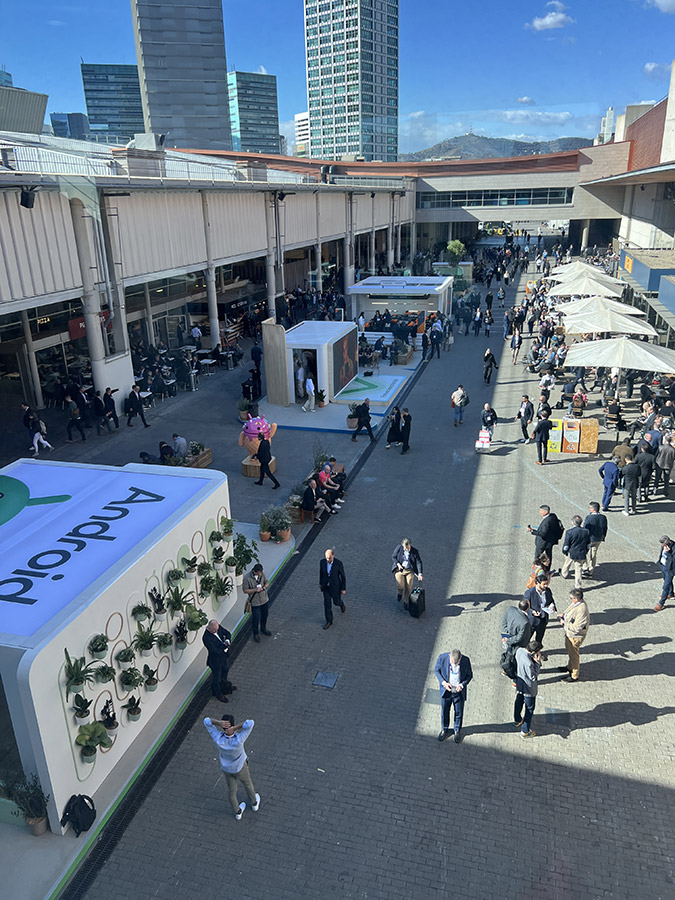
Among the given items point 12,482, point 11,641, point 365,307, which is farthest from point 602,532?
point 365,307

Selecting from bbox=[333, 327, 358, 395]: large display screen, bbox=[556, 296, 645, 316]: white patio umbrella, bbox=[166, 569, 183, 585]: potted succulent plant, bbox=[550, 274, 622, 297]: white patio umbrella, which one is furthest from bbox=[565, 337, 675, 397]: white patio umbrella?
bbox=[166, 569, 183, 585]: potted succulent plant

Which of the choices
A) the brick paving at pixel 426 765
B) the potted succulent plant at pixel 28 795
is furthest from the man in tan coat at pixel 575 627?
the potted succulent plant at pixel 28 795

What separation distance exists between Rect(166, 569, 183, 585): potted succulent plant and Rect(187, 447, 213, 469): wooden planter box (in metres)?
7.47

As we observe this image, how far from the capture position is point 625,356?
16750mm

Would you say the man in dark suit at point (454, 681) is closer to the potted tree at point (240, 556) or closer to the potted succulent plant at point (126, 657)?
the potted succulent plant at point (126, 657)

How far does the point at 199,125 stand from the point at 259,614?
165m

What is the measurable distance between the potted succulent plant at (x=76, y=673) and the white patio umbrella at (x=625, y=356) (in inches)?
574

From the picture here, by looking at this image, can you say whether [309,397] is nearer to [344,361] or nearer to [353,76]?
[344,361]

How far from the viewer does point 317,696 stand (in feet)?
28.1

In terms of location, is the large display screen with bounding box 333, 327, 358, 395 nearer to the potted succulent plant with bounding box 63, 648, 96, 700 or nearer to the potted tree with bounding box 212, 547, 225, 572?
the potted tree with bounding box 212, 547, 225, 572

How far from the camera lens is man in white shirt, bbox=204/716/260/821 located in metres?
6.52

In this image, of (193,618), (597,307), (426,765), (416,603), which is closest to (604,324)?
(597,307)

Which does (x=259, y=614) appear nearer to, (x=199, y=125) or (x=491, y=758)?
(x=491, y=758)

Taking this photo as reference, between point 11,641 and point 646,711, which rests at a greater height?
point 11,641
